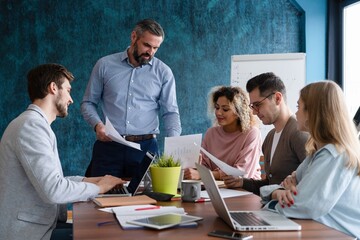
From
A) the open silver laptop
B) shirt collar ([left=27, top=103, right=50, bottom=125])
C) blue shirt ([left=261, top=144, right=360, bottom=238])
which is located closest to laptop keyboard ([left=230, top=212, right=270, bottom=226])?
the open silver laptop

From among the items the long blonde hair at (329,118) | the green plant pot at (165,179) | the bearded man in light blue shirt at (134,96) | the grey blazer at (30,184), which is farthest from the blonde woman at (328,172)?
the bearded man in light blue shirt at (134,96)

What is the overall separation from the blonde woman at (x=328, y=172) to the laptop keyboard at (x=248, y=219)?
0.39ft

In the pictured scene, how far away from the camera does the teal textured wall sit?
4.53 meters

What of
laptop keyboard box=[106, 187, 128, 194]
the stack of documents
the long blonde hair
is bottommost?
laptop keyboard box=[106, 187, 128, 194]

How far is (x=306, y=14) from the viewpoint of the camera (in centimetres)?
473

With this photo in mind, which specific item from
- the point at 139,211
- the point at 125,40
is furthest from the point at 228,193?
the point at 125,40

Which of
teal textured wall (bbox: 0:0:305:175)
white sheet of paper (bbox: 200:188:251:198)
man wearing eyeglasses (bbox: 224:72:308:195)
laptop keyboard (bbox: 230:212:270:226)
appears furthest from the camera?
teal textured wall (bbox: 0:0:305:175)

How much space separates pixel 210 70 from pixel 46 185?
3.08 m

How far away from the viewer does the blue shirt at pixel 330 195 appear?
5.20 feet

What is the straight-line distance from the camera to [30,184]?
1.93 m

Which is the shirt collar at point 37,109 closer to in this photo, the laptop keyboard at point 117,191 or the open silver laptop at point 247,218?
the laptop keyboard at point 117,191

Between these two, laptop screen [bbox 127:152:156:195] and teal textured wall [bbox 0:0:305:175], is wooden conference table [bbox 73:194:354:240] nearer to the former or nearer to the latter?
laptop screen [bbox 127:152:156:195]

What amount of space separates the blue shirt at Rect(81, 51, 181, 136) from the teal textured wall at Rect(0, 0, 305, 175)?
1.34 metres

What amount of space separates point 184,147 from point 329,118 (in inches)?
33.2
